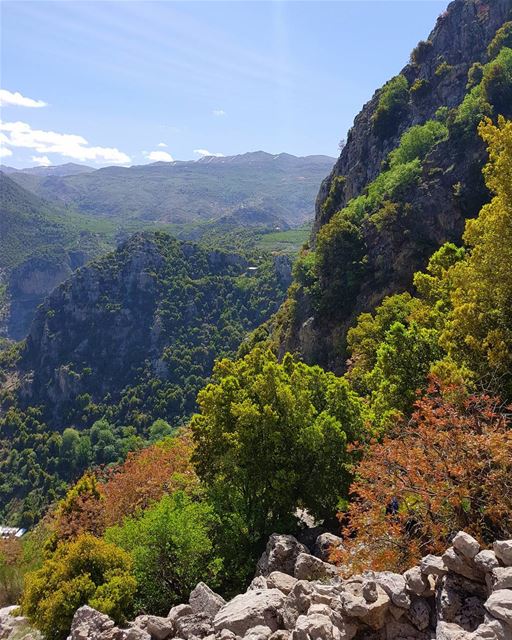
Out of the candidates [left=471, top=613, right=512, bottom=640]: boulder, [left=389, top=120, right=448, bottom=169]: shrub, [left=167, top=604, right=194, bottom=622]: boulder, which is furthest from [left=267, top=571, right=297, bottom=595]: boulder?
[left=389, top=120, right=448, bottom=169]: shrub

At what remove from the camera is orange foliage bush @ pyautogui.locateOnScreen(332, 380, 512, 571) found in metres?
11.2

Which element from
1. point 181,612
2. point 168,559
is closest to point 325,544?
point 181,612

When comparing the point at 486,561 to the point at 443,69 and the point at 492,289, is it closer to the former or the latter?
the point at 492,289

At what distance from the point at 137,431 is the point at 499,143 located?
374 ft

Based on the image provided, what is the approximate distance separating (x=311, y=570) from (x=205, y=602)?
10.3 feet

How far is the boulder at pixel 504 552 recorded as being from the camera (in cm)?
822

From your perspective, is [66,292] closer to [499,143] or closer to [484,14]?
[484,14]

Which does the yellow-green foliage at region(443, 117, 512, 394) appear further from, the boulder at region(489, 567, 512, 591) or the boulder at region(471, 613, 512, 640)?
the boulder at region(471, 613, 512, 640)

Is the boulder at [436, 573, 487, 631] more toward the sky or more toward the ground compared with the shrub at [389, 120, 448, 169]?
more toward the ground

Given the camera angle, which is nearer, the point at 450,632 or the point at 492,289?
the point at 450,632

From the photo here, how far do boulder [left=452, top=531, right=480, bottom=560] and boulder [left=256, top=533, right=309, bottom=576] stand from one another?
296 inches

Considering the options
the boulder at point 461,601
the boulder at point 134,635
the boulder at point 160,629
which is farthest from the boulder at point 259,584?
the boulder at point 461,601

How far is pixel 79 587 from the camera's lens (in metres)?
14.6

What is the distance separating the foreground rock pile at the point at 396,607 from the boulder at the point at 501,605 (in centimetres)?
1
